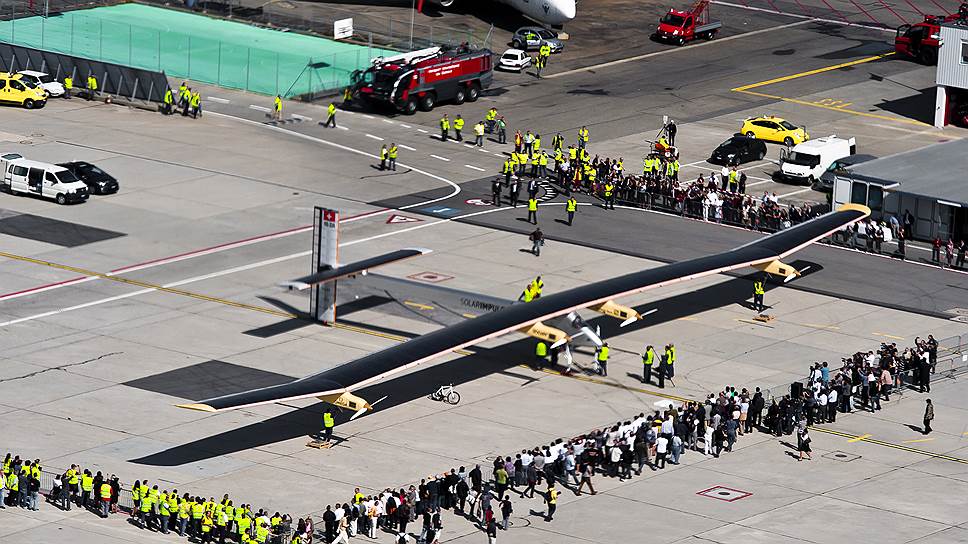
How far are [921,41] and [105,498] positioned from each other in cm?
7622

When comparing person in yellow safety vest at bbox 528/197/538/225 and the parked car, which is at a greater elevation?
the parked car

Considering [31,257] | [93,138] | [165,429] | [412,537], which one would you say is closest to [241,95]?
[93,138]

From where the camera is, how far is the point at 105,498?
53.0 meters

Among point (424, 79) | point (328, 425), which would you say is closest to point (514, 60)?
point (424, 79)

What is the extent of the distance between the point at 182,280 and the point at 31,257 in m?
7.60

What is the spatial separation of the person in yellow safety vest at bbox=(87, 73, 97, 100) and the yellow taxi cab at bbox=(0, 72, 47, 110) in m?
3.01

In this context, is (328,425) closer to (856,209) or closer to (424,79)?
(856,209)

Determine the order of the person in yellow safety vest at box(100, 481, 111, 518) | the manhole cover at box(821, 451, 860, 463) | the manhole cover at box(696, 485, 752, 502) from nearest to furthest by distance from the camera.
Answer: the person in yellow safety vest at box(100, 481, 111, 518) < the manhole cover at box(696, 485, 752, 502) < the manhole cover at box(821, 451, 860, 463)

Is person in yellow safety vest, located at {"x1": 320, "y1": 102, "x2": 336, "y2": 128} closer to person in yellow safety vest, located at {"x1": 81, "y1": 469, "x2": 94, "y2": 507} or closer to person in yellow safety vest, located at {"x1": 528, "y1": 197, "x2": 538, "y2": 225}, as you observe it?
person in yellow safety vest, located at {"x1": 528, "y1": 197, "x2": 538, "y2": 225}

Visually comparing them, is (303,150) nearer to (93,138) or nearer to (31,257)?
(93,138)

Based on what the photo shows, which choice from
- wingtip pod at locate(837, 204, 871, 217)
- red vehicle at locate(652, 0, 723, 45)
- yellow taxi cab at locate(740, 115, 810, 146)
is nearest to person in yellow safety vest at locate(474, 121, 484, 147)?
yellow taxi cab at locate(740, 115, 810, 146)

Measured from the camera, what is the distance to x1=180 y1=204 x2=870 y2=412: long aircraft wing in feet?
187

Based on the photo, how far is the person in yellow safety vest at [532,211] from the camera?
276 ft

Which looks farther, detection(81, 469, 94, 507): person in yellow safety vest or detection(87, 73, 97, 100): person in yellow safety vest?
detection(87, 73, 97, 100): person in yellow safety vest
